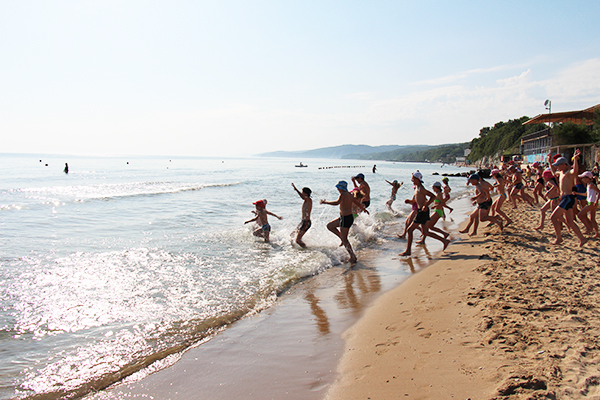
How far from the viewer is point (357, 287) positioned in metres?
6.51

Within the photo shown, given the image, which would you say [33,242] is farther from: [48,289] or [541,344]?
[541,344]

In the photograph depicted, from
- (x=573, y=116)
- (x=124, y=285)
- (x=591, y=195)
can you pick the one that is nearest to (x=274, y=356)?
(x=124, y=285)

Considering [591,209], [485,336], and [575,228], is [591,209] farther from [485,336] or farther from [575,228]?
[485,336]

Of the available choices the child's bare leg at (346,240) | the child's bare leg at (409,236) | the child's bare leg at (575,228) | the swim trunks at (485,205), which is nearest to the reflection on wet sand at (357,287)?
the child's bare leg at (346,240)

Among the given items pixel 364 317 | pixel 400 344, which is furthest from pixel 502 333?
pixel 364 317

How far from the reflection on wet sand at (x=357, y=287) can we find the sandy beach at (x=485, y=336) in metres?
0.33

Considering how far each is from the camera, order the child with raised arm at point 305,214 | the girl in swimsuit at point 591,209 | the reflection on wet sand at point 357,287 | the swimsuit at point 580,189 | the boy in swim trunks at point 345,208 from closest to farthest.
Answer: the reflection on wet sand at point 357,287 → the swimsuit at point 580,189 → the girl in swimsuit at point 591,209 → the boy in swim trunks at point 345,208 → the child with raised arm at point 305,214

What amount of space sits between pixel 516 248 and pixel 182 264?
748 cm

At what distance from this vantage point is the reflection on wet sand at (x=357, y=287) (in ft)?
18.6

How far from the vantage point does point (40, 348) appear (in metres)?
4.45

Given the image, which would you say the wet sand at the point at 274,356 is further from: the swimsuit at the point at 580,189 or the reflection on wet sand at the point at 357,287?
the swimsuit at the point at 580,189

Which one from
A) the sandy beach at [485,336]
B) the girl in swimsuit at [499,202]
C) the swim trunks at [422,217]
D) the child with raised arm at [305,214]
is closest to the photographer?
the sandy beach at [485,336]

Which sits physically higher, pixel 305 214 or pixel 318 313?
pixel 305 214

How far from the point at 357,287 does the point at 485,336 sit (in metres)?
2.90
